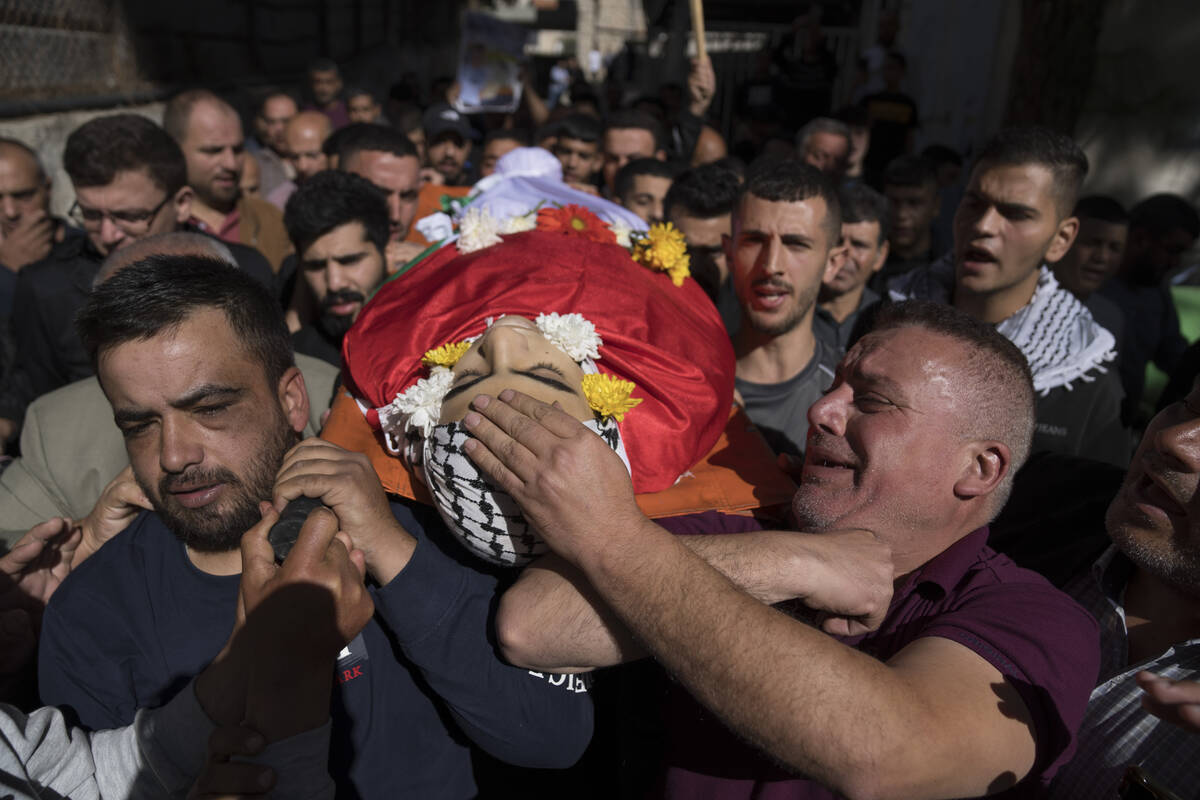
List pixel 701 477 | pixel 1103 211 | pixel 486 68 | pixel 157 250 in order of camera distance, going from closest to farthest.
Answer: pixel 701 477 < pixel 157 250 < pixel 1103 211 < pixel 486 68

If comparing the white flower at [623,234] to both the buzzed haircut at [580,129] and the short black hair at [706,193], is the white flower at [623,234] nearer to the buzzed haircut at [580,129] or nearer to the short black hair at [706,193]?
the short black hair at [706,193]

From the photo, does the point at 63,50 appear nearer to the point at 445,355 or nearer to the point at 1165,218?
the point at 445,355

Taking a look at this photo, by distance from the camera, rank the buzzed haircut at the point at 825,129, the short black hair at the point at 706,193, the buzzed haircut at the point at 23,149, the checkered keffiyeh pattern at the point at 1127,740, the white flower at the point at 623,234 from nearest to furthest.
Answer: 1. the checkered keffiyeh pattern at the point at 1127,740
2. the white flower at the point at 623,234
3. the buzzed haircut at the point at 23,149
4. the short black hair at the point at 706,193
5. the buzzed haircut at the point at 825,129

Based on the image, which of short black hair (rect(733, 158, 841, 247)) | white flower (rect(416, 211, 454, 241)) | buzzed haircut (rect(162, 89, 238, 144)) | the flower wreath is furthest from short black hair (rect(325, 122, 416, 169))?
Answer: the flower wreath

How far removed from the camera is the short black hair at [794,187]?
341 cm

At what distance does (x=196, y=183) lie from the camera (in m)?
4.98

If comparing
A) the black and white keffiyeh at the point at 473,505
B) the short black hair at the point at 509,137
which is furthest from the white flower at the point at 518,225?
the short black hair at the point at 509,137

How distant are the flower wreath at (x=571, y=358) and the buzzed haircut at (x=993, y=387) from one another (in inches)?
31.3

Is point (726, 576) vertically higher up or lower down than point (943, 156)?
lower down

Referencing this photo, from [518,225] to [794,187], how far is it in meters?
1.18

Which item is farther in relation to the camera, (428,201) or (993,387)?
(428,201)

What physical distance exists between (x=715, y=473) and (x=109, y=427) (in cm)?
202

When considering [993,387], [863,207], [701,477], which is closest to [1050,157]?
[863,207]

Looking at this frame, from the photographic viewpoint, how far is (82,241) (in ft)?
12.4
